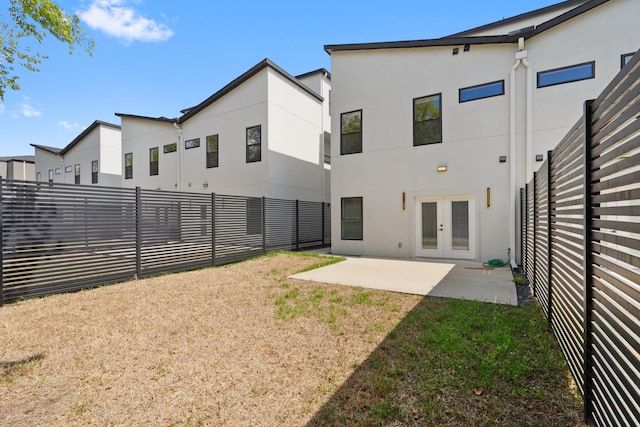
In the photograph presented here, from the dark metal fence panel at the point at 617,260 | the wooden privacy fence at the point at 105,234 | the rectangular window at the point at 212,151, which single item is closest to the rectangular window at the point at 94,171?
the rectangular window at the point at 212,151

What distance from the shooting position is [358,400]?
2453 mm

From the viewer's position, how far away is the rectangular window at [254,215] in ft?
33.1

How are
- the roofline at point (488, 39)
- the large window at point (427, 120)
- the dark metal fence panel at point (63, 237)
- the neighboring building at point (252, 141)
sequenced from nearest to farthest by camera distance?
the dark metal fence panel at point (63, 237) → the roofline at point (488, 39) → the large window at point (427, 120) → the neighboring building at point (252, 141)

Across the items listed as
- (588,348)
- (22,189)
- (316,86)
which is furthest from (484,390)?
(316,86)

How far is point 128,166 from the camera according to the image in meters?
18.5

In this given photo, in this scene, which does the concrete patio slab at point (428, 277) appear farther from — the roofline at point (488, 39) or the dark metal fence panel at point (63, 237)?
the roofline at point (488, 39)

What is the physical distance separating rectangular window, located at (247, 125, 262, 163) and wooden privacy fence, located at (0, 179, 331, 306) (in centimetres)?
356

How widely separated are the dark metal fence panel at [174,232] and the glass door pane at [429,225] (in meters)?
6.42

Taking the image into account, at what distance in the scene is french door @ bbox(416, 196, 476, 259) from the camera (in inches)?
354

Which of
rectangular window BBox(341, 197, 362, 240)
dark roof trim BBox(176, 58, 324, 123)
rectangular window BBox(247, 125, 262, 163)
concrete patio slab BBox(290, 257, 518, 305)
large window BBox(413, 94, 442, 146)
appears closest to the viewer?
concrete patio slab BBox(290, 257, 518, 305)

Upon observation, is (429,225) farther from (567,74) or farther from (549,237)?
(549,237)

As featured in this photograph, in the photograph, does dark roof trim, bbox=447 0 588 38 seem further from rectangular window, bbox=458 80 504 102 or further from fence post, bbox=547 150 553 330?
fence post, bbox=547 150 553 330

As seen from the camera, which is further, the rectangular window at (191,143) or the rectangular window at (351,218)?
the rectangular window at (191,143)

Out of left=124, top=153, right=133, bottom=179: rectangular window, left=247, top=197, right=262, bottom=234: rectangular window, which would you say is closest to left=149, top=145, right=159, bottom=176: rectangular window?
left=124, top=153, right=133, bottom=179: rectangular window
